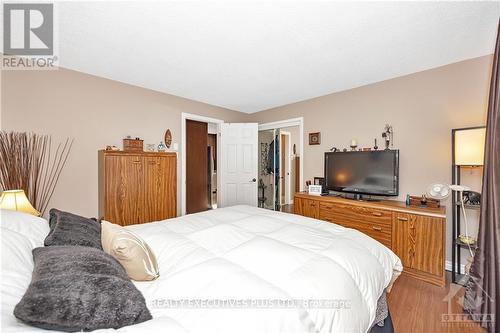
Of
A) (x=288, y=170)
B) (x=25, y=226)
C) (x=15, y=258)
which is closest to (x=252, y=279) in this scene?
(x=15, y=258)

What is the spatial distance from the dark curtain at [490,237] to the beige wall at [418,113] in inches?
34.7

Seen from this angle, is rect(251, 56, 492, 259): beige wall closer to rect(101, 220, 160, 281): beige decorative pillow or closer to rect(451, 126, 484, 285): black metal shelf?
rect(451, 126, 484, 285): black metal shelf

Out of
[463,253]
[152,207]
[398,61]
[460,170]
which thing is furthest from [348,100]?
[152,207]

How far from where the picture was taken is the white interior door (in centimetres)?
433

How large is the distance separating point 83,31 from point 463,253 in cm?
441

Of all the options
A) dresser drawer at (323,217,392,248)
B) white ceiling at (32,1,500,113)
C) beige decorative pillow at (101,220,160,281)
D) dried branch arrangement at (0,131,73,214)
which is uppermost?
white ceiling at (32,1,500,113)

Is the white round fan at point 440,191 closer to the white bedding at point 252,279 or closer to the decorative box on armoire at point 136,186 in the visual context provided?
the white bedding at point 252,279

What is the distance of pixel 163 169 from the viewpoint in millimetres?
2902

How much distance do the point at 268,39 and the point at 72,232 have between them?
6.67 feet

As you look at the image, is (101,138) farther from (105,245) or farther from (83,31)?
(105,245)

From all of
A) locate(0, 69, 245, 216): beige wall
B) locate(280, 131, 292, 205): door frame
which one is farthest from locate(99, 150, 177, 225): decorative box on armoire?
locate(280, 131, 292, 205): door frame

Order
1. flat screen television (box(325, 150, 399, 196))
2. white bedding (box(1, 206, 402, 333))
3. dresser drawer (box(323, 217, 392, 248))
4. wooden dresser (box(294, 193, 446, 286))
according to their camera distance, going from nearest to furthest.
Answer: white bedding (box(1, 206, 402, 333)) < wooden dresser (box(294, 193, 446, 286)) < dresser drawer (box(323, 217, 392, 248)) < flat screen television (box(325, 150, 399, 196))

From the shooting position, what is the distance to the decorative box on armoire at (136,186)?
2.52 meters

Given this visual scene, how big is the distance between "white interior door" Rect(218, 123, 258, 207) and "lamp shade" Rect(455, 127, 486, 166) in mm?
2935
